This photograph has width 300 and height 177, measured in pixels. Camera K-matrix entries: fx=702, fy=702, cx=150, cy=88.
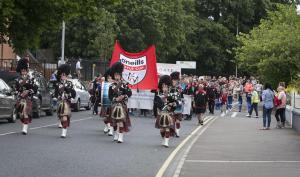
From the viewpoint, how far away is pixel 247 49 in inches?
1800

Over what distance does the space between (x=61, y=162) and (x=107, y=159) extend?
1245 millimetres

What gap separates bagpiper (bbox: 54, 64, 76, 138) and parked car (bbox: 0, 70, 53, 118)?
7.37 metres

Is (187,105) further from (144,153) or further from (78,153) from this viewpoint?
(78,153)

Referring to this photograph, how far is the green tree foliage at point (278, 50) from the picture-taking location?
4019 cm

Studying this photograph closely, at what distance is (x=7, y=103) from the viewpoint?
23.5 metres

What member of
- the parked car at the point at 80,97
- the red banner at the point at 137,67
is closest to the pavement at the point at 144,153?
the red banner at the point at 137,67

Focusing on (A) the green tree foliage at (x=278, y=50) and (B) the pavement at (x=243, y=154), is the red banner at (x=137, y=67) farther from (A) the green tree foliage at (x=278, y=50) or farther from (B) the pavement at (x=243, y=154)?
(A) the green tree foliage at (x=278, y=50)

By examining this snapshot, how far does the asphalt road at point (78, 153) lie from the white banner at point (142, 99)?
28.4 feet

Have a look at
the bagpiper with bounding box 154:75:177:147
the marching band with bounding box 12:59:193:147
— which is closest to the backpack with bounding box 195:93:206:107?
the marching band with bounding box 12:59:193:147

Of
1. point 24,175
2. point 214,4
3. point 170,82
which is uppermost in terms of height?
point 214,4

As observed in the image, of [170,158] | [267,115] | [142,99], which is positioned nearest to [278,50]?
[142,99]

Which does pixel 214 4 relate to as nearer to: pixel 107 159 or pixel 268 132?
pixel 268 132

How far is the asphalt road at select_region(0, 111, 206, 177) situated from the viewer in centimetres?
1247

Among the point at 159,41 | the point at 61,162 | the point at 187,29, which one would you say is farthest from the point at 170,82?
the point at 187,29
